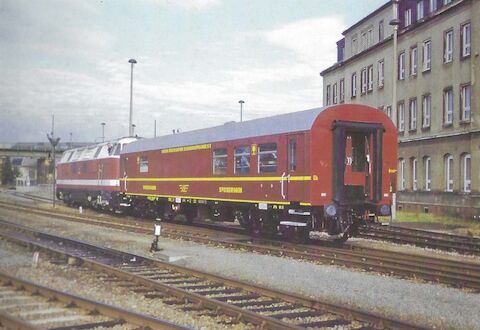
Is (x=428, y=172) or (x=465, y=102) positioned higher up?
(x=465, y=102)

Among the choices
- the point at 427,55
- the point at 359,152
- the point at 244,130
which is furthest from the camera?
the point at 427,55

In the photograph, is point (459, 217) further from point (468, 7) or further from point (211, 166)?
point (211, 166)

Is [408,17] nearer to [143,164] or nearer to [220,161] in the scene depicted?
[143,164]

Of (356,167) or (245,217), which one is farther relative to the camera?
(245,217)

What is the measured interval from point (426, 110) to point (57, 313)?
28632 millimetres

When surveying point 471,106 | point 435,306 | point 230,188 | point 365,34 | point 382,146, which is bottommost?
point 435,306

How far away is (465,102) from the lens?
95.1 ft

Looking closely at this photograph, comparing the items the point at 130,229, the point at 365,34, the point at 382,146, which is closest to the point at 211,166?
the point at 130,229

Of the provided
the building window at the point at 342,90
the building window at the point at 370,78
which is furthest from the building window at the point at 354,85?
the building window at the point at 370,78

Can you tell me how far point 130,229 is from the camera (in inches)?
804

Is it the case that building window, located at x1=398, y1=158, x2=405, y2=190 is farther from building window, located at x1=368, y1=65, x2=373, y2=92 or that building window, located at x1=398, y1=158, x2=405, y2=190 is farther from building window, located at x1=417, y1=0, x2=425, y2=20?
building window, located at x1=417, y1=0, x2=425, y2=20

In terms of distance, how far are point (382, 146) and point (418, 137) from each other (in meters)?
18.4

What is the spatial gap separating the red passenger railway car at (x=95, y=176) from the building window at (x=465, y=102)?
16.6m

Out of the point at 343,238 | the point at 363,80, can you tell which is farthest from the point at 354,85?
the point at 343,238
